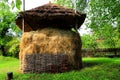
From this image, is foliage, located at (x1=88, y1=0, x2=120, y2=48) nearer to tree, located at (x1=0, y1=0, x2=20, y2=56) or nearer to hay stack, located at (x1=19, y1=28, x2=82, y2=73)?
hay stack, located at (x1=19, y1=28, x2=82, y2=73)

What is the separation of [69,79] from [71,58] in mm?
2450

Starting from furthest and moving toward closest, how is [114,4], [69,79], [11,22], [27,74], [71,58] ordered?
[11,22]
[114,4]
[71,58]
[27,74]
[69,79]

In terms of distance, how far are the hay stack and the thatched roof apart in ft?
1.72

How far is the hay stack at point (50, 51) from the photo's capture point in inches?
562

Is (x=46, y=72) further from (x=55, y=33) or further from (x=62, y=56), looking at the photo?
(x=55, y=33)

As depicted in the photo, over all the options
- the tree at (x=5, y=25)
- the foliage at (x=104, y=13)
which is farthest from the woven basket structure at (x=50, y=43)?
the tree at (x=5, y=25)

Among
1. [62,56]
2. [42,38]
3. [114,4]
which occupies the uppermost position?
[114,4]

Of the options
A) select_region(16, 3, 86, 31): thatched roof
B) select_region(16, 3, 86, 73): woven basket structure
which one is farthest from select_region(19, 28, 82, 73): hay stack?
select_region(16, 3, 86, 31): thatched roof

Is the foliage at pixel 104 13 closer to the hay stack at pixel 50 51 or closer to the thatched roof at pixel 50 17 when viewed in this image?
the thatched roof at pixel 50 17

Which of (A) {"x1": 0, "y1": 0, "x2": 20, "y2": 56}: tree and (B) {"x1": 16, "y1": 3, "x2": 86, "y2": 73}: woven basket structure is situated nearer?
(B) {"x1": 16, "y1": 3, "x2": 86, "y2": 73}: woven basket structure

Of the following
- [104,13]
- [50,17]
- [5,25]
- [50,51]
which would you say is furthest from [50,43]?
[5,25]

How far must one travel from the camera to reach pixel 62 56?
47.6 feet

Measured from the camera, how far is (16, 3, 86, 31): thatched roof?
48.4 feet

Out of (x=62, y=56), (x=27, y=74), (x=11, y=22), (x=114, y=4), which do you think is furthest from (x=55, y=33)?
(x=11, y=22)
